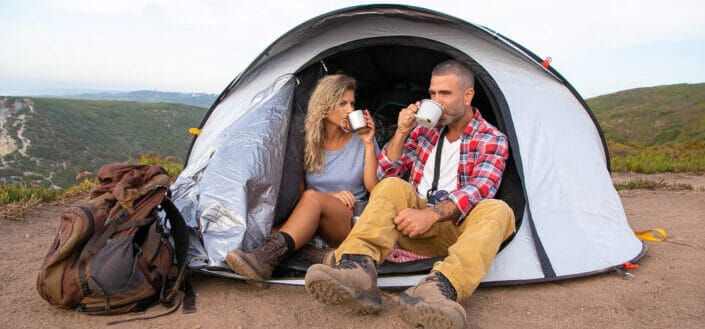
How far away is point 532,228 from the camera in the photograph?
3074 millimetres

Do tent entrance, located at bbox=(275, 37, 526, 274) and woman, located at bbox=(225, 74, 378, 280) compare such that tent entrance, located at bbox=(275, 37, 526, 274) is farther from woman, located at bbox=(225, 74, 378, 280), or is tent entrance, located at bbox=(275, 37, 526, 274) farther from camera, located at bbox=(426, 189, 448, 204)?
camera, located at bbox=(426, 189, 448, 204)

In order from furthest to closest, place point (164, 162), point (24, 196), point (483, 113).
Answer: point (164, 162), point (24, 196), point (483, 113)

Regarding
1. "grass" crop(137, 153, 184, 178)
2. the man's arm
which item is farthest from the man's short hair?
"grass" crop(137, 153, 184, 178)

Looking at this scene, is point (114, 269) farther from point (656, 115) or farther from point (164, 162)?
point (656, 115)

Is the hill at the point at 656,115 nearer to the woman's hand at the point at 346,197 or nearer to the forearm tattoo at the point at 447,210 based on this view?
the woman's hand at the point at 346,197

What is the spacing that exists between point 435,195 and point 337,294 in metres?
1.19

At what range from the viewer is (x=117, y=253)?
8.41 ft

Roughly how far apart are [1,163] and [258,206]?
781 inches

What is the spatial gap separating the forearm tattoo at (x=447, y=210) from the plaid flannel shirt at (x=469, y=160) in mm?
28

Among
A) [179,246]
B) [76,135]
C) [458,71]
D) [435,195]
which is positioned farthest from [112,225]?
[76,135]

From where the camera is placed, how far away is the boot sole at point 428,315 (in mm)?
2154

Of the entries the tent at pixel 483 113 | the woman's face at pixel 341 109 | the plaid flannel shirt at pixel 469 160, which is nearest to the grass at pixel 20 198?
the tent at pixel 483 113

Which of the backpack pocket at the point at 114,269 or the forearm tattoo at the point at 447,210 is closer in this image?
the backpack pocket at the point at 114,269

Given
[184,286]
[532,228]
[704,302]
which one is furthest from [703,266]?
[184,286]
